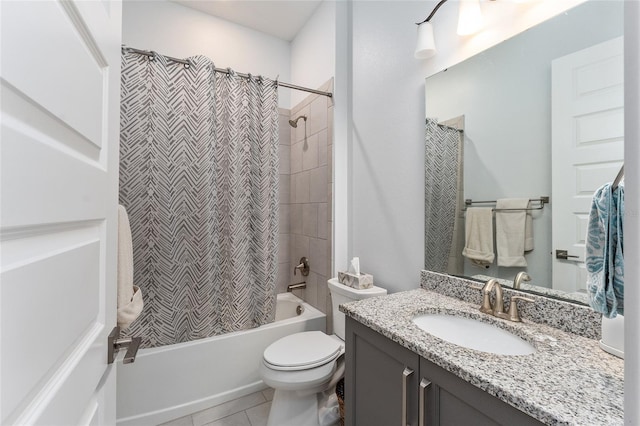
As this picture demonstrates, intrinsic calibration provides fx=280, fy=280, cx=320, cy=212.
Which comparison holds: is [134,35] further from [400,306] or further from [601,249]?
[601,249]

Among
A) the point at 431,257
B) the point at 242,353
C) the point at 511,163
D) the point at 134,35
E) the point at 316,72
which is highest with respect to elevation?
the point at 134,35

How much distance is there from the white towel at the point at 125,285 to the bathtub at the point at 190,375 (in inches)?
31.7

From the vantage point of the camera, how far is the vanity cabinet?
2.20 feet

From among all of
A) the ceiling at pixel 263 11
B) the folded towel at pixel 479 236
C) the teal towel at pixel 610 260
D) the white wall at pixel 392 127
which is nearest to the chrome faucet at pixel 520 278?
the folded towel at pixel 479 236

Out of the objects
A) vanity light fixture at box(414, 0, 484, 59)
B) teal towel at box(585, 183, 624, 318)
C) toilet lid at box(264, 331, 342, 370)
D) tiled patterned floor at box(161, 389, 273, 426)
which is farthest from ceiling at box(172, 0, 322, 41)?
tiled patterned floor at box(161, 389, 273, 426)

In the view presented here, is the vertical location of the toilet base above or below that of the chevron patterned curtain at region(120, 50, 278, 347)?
below

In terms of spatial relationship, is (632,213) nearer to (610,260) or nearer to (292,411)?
(610,260)

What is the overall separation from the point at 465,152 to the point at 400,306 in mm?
739

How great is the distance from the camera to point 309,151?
7.60 ft

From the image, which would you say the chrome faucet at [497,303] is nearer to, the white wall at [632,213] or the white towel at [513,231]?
the white towel at [513,231]

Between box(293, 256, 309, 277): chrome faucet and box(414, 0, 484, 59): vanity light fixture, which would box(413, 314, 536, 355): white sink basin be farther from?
box(293, 256, 309, 277): chrome faucet

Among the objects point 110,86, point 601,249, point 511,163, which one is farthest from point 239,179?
point 601,249

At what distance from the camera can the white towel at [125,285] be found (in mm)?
825

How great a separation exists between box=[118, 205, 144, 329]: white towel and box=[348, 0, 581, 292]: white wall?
4.04 ft
